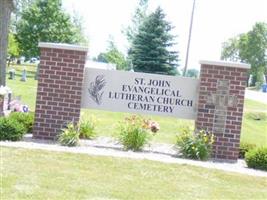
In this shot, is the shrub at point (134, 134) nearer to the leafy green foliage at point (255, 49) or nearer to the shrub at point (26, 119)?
the shrub at point (26, 119)

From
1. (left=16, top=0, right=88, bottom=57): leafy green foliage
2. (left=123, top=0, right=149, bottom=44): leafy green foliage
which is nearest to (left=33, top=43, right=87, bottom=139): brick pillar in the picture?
(left=123, top=0, right=149, bottom=44): leafy green foliage

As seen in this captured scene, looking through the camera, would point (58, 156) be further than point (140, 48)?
No

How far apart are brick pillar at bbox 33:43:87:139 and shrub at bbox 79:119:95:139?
0.80 meters

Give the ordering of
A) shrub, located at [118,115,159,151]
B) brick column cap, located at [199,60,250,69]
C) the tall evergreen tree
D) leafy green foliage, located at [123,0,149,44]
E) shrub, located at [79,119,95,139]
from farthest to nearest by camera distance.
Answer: leafy green foliage, located at [123,0,149,44] < the tall evergreen tree < shrub, located at [79,119,95,139] < brick column cap, located at [199,60,250,69] < shrub, located at [118,115,159,151]

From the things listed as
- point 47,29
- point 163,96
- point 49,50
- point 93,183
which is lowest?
point 93,183

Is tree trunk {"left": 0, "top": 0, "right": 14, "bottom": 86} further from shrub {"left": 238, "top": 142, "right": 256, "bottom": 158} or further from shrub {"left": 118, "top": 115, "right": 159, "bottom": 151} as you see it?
shrub {"left": 238, "top": 142, "right": 256, "bottom": 158}

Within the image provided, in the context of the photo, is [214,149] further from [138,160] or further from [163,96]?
[138,160]

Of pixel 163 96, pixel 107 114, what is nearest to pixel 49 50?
pixel 163 96

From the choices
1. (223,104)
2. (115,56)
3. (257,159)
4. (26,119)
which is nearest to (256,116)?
(223,104)

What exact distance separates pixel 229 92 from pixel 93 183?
4.57m

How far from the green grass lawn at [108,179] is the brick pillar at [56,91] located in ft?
6.44

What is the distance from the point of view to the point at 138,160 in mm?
9195

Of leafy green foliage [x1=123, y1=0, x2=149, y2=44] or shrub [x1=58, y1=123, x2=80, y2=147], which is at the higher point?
leafy green foliage [x1=123, y1=0, x2=149, y2=44]

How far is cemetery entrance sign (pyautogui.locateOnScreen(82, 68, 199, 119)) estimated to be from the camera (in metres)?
11.3
